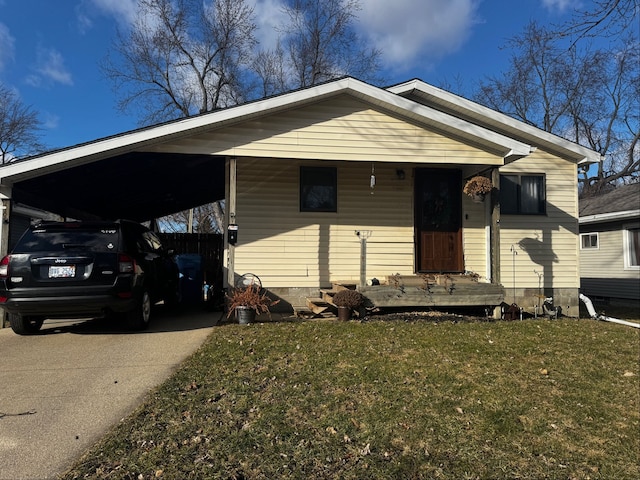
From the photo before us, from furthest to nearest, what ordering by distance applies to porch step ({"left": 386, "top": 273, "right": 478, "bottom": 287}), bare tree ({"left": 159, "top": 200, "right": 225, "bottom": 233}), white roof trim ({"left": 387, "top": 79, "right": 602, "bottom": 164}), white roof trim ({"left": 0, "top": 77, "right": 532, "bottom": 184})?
bare tree ({"left": 159, "top": 200, "right": 225, "bottom": 233}), white roof trim ({"left": 387, "top": 79, "right": 602, "bottom": 164}), porch step ({"left": 386, "top": 273, "right": 478, "bottom": 287}), white roof trim ({"left": 0, "top": 77, "right": 532, "bottom": 184})

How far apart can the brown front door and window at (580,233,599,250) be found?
926cm

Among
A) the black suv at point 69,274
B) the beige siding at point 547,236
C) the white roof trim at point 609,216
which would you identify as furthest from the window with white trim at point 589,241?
the black suv at point 69,274

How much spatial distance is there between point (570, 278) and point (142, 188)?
1040 centimetres

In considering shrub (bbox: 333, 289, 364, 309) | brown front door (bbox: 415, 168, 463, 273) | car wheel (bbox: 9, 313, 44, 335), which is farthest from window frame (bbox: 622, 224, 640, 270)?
car wheel (bbox: 9, 313, 44, 335)

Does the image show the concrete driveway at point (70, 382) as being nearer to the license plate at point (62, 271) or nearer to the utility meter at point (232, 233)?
the license plate at point (62, 271)

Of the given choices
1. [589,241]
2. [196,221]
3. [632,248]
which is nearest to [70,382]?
[632,248]

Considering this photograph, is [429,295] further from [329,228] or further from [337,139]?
[337,139]

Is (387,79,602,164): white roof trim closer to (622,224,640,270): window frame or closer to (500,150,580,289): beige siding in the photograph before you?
(500,150,580,289): beige siding

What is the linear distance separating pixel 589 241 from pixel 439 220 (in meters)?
9.88

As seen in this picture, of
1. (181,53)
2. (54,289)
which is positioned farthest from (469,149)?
(181,53)

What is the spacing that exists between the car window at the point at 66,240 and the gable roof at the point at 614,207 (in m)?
15.0

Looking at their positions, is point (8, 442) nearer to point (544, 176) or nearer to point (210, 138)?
point (210, 138)

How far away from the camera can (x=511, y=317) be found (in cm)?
823

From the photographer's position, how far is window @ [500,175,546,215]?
9.88 m
